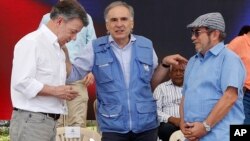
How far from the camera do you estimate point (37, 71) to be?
3.13 m

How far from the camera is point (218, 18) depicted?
3.37 metres

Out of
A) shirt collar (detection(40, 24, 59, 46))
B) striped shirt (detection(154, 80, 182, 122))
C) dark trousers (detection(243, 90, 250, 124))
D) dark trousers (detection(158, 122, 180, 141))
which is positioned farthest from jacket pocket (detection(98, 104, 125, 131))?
striped shirt (detection(154, 80, 182, 122))

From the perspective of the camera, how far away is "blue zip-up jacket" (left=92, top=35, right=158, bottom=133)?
3.59 m

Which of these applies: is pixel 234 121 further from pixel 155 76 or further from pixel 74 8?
pixel 74 8

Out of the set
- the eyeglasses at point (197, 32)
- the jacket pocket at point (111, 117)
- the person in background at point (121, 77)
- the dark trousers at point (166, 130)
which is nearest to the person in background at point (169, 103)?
the dark trousers at point (166, 130)

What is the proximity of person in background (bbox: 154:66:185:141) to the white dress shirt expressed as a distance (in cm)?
240

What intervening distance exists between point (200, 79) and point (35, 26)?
129 inches

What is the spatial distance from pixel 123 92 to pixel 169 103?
7.03ft

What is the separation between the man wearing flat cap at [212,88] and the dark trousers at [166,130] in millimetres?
2080

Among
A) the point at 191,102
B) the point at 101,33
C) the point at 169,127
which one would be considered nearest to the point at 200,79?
the point at 191,102

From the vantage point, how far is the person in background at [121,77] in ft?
11.8

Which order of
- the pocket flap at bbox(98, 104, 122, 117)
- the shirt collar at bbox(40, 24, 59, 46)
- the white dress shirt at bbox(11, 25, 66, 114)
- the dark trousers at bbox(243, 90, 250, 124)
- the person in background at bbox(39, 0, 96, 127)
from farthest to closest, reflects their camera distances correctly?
the person in background at bbox(39, 0, 96, 127)
the dark trousers at bbox(243, 90, 250, 124)
the pocket flap at bbox(98, 104, 122, 117)
the shirt collar at bbox(40, 24, 59, 46)
the white dress shirt at bbox(11, 25, 66, 114)

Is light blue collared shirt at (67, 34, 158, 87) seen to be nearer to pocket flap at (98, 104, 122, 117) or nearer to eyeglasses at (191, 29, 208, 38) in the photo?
pocket flap at (98, 104, 122, 117)

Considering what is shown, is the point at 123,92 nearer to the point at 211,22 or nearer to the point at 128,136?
the point at 128,136
